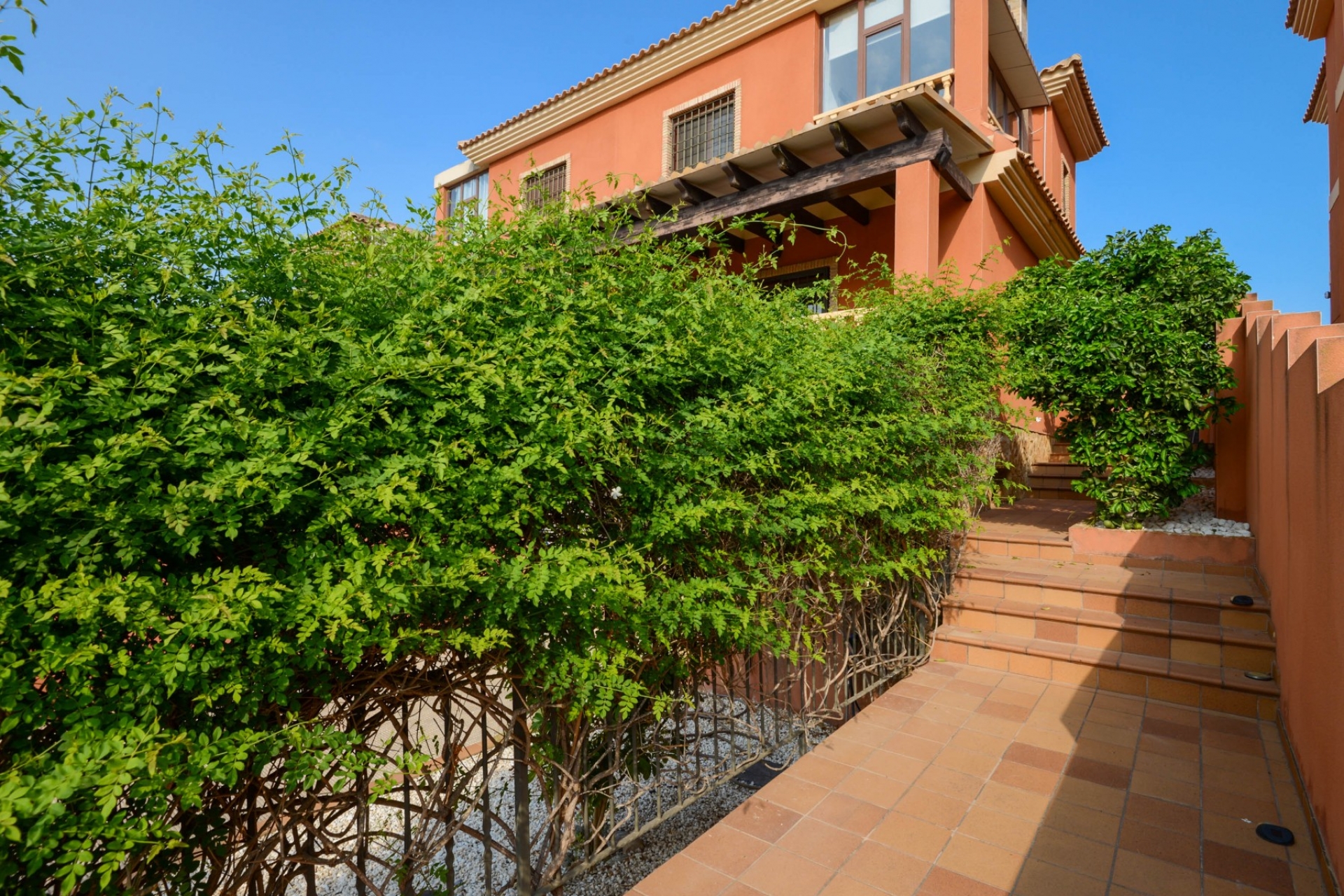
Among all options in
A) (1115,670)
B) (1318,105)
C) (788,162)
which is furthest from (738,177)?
(1318,105)

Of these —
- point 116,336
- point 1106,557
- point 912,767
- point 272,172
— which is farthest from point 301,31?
point 1106,557

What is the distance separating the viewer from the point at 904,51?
929 centimetres

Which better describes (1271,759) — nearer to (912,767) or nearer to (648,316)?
(912,767)

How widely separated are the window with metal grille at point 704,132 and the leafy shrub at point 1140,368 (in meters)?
7.37

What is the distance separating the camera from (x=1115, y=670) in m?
4.11

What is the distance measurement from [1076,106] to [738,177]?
861 centimetres

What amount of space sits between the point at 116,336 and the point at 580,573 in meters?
1.15

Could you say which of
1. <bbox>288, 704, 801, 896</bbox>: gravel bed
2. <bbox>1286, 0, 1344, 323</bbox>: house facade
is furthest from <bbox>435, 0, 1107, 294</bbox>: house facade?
<bbox>288, 704, 801, 896</bbox>: gravel bed

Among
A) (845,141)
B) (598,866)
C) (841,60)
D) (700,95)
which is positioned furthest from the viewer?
(700,95)

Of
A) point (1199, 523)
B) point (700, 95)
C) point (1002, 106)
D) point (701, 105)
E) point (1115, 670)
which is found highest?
point (700, 95)

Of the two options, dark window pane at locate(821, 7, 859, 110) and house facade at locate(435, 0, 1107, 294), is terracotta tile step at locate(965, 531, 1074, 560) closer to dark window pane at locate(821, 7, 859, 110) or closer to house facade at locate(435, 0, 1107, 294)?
house facade at locate(435, 0, 1107, 294)

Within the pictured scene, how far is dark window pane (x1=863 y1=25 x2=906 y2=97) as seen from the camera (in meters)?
9.39

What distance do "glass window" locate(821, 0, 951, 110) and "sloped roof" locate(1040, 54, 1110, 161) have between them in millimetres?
3547

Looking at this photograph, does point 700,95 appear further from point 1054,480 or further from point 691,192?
point 1054,480
